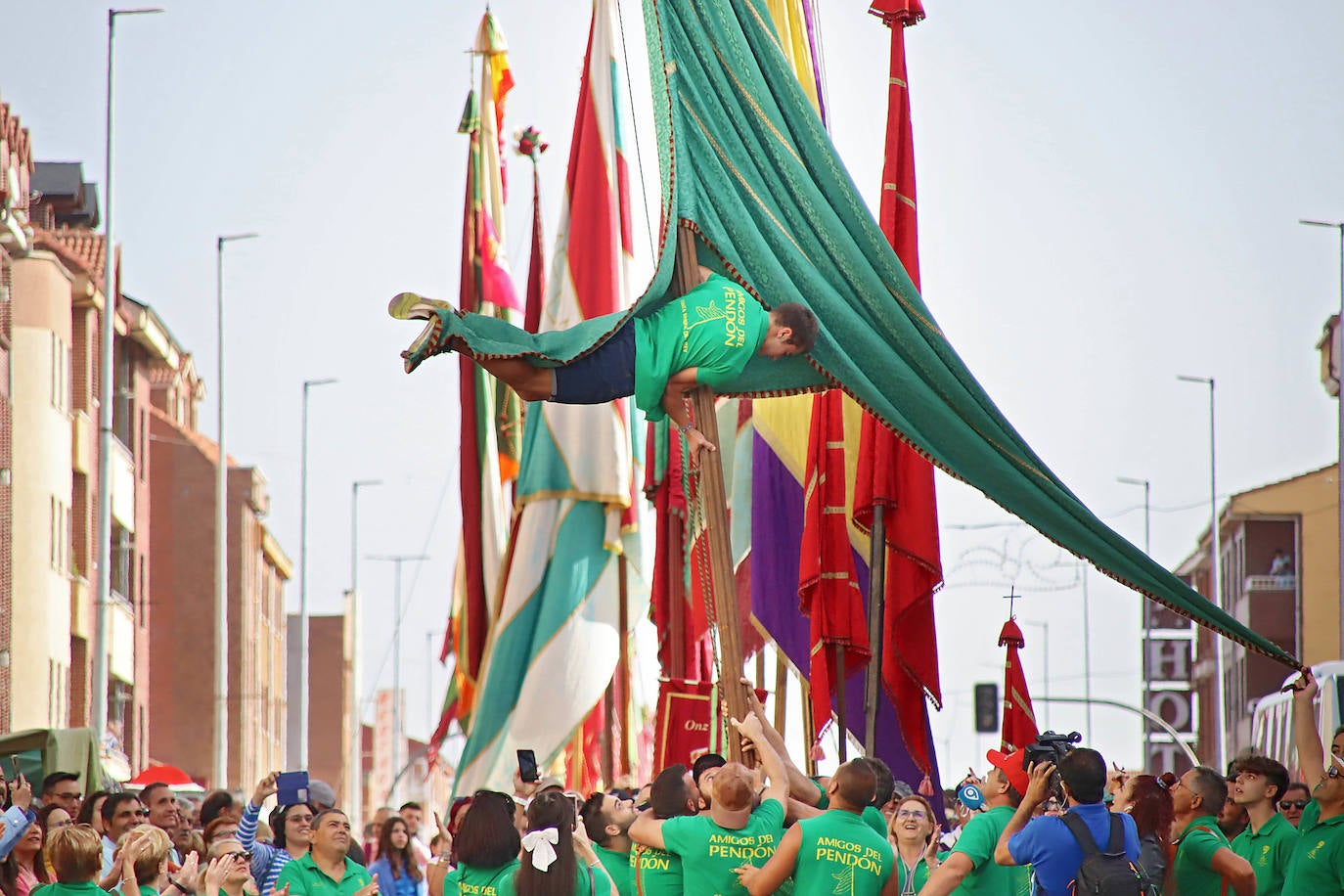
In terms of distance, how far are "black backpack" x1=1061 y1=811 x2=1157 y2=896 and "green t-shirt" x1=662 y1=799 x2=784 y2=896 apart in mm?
1245

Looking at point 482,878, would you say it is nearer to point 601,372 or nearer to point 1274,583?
point 601,372

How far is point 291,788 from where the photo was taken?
36.0 ft

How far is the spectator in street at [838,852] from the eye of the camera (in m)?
8.84

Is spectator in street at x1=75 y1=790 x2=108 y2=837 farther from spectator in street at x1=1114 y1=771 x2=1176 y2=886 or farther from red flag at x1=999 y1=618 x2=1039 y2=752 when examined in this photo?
spectator in street at x1=1114 y1=771 x2=1176 y2=886

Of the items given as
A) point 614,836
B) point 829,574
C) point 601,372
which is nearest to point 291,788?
point 614,836

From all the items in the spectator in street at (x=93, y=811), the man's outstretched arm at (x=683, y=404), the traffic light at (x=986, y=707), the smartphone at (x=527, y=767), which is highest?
the man's outstretched arm at (x=683, y=404)

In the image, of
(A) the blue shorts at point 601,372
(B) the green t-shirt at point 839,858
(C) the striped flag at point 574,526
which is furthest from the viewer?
(C) the striped flag at point 574,526

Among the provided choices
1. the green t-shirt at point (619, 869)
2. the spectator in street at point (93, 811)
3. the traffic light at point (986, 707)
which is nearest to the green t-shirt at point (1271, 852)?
the green t-shirt at point (619, 869)

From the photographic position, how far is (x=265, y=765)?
73375mm

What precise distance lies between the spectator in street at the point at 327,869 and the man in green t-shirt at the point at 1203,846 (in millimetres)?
3739

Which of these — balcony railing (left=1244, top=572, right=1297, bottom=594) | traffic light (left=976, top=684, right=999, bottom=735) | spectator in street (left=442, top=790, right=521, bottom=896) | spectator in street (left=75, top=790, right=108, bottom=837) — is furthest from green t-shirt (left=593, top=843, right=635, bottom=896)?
balcony railing (left=1244, top=572, right=1297, bottom=594)

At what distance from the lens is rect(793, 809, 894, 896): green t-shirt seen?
883cm

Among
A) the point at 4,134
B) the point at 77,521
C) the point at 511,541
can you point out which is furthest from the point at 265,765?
the point at 511,541

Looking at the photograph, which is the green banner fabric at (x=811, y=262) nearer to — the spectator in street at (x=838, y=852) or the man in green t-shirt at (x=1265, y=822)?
the man in green t-shirt at (x=1265, y=822)
